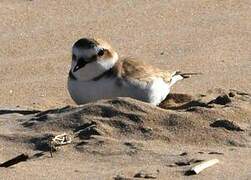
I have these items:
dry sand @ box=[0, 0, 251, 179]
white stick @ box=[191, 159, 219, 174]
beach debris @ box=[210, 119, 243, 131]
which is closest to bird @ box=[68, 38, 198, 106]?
dry sand @ box=[0, 0, 251, 179]

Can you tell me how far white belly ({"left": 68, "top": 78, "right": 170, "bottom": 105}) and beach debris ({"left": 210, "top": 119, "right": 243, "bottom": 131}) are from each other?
93 cm

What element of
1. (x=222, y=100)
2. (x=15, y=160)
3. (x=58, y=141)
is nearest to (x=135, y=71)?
(x=222, y=100)

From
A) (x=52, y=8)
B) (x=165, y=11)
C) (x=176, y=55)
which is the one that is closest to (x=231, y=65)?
(x=176, y=55)

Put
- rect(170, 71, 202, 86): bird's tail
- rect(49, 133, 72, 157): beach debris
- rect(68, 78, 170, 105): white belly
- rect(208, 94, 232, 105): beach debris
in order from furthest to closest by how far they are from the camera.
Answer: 1. rect(170, 71, 202, 86): bird's tail
2. rect(68, 78, 170, 105): white belly
3. rect(208, 94, 232, 105): beach debris
4. rect(49, 133, 72, 157): beach debris

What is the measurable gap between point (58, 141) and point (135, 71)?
1339mm

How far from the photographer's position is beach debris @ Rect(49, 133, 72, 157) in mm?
5234

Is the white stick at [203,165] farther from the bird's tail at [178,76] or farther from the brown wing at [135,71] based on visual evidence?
the bird's tail at [178,76]

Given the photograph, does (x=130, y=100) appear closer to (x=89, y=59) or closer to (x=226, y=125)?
(x=226, y=125)

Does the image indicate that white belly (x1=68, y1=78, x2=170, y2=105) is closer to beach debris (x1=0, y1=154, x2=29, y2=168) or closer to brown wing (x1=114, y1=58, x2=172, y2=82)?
brown wing (x1=114, y1=58, x2=172, y2=82)

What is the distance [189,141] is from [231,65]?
8.45 feet

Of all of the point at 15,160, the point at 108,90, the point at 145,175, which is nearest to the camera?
the point at 145,175

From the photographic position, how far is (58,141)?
5270 mm

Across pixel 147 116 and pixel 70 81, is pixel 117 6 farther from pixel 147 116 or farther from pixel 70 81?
pixel 147 116

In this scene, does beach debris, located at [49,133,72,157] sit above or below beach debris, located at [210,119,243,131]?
above
